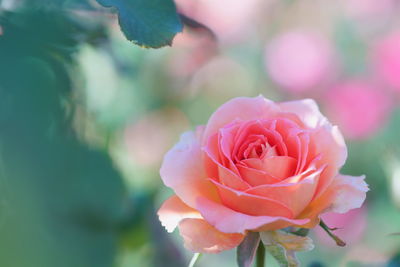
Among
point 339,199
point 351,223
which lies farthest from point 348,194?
point 351,223

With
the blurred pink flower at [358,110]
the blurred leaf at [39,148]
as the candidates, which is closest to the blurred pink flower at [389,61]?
the blurred pink flower at [358,110]

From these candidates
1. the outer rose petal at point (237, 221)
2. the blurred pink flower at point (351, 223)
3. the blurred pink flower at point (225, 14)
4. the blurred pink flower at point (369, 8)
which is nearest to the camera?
the outer rose petal at point (237, 221)

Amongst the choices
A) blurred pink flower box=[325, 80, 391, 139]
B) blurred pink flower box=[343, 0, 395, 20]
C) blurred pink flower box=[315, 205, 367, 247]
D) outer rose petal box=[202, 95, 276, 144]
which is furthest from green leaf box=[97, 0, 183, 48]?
blurred pink flower box=[343, 0, 395, 20]

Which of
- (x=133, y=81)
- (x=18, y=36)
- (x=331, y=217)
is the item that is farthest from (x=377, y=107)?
(x=18, y=36)

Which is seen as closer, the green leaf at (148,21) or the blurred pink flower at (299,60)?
the green leaf at (148,21)

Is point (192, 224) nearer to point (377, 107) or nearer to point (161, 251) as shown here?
point (161, 251)

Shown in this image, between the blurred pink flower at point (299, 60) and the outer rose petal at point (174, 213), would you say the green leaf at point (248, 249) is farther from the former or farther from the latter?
the blurred pink flower at point (299, 60)
